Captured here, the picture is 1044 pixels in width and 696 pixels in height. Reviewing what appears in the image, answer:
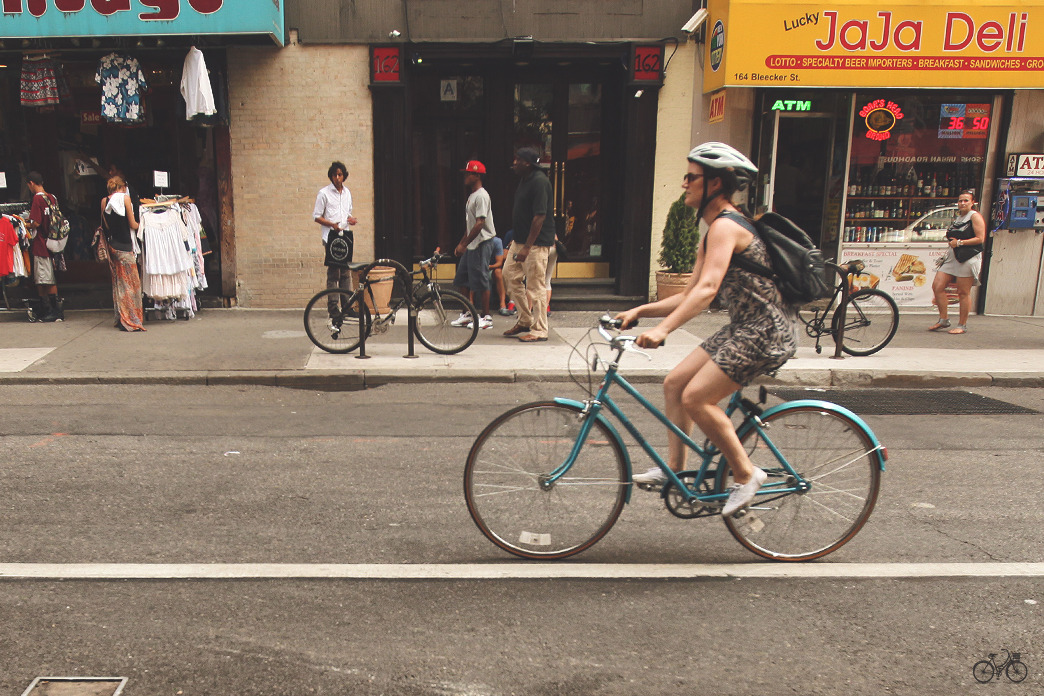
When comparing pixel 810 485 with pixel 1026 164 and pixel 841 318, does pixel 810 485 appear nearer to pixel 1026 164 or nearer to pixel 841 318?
pixel 841 318

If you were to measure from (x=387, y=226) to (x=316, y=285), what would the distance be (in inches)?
53.7

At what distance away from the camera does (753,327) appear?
391cm

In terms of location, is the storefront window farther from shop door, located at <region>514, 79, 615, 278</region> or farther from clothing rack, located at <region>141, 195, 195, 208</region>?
clothing rack, located at <region>141, 195, 195, 208</region>

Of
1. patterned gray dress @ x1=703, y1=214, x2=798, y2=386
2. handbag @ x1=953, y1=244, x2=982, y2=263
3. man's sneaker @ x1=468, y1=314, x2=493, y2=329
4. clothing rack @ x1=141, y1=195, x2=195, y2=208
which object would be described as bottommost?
man's sneaker @ x1=468, y1=314, x2=493, y2=329

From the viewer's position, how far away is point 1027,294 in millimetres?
12938

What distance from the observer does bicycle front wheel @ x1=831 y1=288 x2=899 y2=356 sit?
9.47 m

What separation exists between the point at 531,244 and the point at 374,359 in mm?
2197

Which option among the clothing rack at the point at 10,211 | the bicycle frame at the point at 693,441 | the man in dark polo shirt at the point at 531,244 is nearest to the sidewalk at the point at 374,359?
the man in dark polo shirt at the point at 531,244

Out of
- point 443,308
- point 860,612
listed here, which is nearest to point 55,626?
point 860,612

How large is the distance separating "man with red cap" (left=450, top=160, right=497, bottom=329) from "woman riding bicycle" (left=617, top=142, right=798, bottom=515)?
6.84 metres

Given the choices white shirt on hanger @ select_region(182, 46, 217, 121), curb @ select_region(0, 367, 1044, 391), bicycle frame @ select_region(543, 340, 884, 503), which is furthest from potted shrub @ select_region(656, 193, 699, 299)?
bicycle frame @ select_region(543, 340, 884, 503)

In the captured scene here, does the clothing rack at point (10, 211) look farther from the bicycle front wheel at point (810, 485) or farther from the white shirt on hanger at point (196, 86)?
the bicycle front wheel at point (810, 485)

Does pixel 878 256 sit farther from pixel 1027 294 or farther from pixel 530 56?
pixel 530 56

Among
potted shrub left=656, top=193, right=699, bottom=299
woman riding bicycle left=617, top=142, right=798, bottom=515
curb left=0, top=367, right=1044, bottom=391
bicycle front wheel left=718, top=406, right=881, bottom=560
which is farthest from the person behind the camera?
potted shrub left=656, top=193, right=699, bottom=299
